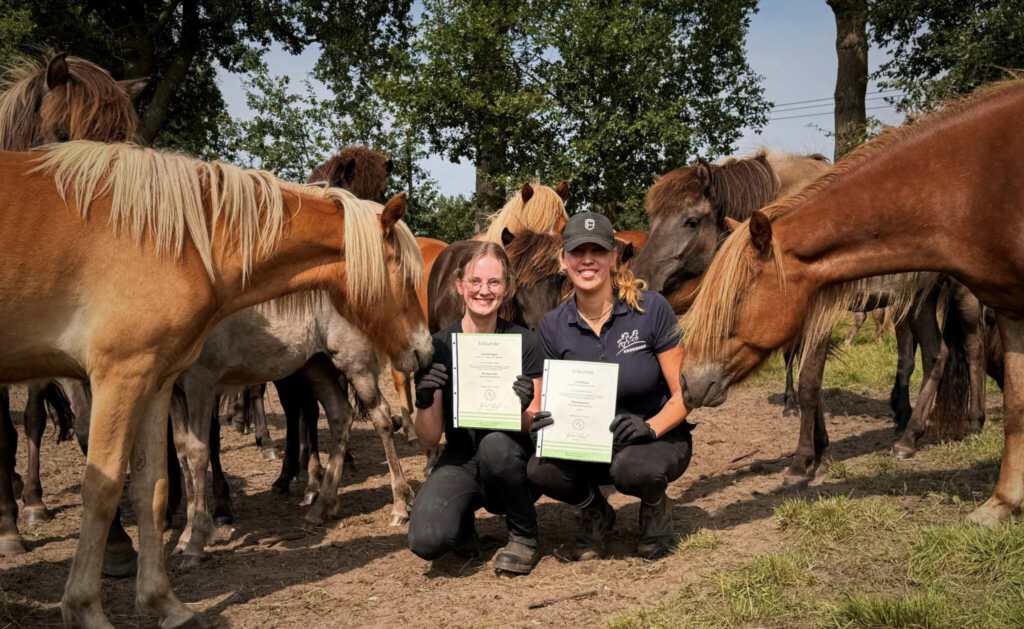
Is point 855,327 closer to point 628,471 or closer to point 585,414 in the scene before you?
point 628,471

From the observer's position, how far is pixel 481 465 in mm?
4031

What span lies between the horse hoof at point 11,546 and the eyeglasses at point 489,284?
3.24 meters

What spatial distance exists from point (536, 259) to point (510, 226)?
136 cm

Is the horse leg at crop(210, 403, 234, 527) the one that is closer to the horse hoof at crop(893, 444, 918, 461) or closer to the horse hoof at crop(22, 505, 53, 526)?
the horse hoof at crop(22, 505, 53, 526)

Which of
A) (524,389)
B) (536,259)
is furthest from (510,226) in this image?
(524,389)

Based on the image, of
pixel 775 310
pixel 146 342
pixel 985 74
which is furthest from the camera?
pixel 985 74

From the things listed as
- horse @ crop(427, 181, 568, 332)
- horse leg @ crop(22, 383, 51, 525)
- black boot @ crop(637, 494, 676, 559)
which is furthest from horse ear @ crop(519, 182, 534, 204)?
horse leg @ crop(22, 383, 51, 525)

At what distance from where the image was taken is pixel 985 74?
11.7m

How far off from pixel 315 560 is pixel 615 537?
1.76m

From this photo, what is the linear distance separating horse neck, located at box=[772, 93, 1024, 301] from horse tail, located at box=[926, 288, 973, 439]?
260 cm

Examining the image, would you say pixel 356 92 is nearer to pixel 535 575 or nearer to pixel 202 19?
pixel 202 19

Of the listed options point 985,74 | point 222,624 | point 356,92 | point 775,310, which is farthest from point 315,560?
point 356,92

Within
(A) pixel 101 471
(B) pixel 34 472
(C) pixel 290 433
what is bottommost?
(B) pixel 34 472

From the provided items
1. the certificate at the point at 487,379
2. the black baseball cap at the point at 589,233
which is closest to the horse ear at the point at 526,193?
the black baseball cap at the point at 589,233
